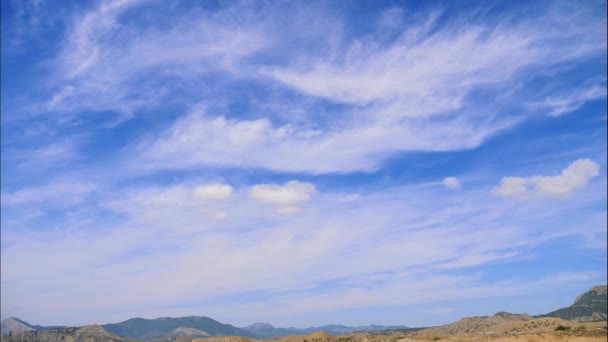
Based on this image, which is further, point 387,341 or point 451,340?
point 387,341

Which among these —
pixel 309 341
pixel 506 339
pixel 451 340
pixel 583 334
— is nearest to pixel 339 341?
pixel 309 341

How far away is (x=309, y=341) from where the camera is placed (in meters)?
199

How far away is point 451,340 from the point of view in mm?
127625

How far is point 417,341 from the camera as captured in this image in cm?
13712

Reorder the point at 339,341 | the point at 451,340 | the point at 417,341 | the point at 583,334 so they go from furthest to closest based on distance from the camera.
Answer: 1. the point at 339,341
2. the point at 417,341
3. the point at 451,340
4. the point at 583,334

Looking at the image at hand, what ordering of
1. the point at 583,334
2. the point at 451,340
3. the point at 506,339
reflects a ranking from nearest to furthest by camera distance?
the point at 583,334 < the point at 506,339 < the point at 451,340

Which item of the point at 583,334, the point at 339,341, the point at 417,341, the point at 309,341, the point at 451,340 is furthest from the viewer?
the point at 309,341

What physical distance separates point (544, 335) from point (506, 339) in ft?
30.1

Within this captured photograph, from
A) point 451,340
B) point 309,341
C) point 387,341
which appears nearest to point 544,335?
point 451,340

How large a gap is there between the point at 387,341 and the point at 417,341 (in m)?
9.82

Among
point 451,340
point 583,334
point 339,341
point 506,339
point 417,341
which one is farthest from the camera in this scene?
point 339,341

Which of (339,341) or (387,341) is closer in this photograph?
(387,341)

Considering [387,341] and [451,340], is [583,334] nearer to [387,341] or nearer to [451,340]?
[451,340]

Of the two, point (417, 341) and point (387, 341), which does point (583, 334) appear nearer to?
point (417, 341)
